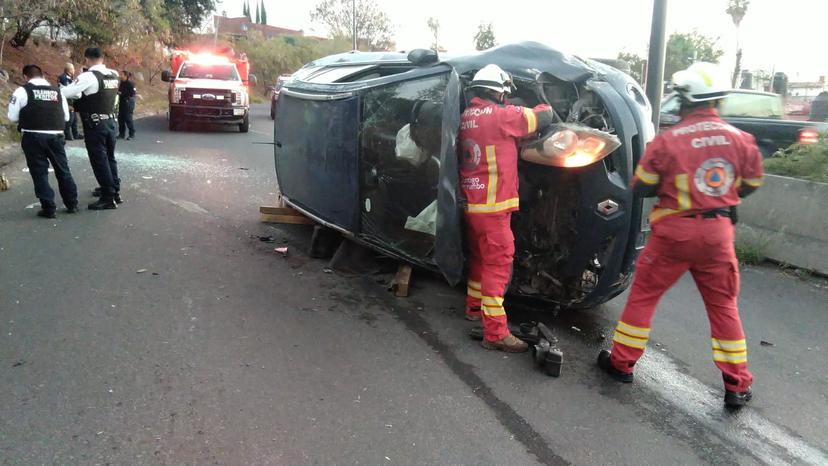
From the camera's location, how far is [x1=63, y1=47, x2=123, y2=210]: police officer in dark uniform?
7.34 meters

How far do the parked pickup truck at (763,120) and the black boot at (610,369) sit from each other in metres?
5.55

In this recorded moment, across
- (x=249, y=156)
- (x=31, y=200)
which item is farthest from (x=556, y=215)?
(x=249, y=156)

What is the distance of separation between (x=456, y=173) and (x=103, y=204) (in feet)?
17.2

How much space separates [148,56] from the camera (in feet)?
104

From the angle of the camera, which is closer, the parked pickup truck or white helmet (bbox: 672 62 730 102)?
white helmet (bbox: 672 62 730 102)

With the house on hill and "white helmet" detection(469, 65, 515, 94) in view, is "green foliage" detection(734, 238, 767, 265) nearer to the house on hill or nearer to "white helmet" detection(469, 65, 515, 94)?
"white helmet" detection(469, 65, 515, 94)

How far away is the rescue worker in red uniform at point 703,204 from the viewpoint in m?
3.37

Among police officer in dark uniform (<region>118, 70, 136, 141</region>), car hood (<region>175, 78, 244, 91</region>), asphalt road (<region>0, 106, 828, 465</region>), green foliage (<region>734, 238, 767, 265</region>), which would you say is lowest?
asphalt road (<region>0, 106, 828, 465</region>)

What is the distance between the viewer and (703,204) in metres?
3.37

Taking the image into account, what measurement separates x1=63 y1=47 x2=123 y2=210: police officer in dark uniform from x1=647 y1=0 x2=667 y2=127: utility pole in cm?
601

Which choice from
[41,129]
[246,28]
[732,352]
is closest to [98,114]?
[41,129]

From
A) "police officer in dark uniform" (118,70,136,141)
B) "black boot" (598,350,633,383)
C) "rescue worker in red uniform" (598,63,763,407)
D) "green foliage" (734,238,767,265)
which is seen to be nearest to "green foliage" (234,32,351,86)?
"police officer in dark uniform" (118,70,136,141)

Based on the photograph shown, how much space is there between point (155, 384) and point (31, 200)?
5.70m

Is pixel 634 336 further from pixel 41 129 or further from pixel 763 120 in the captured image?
pixel 763 120
